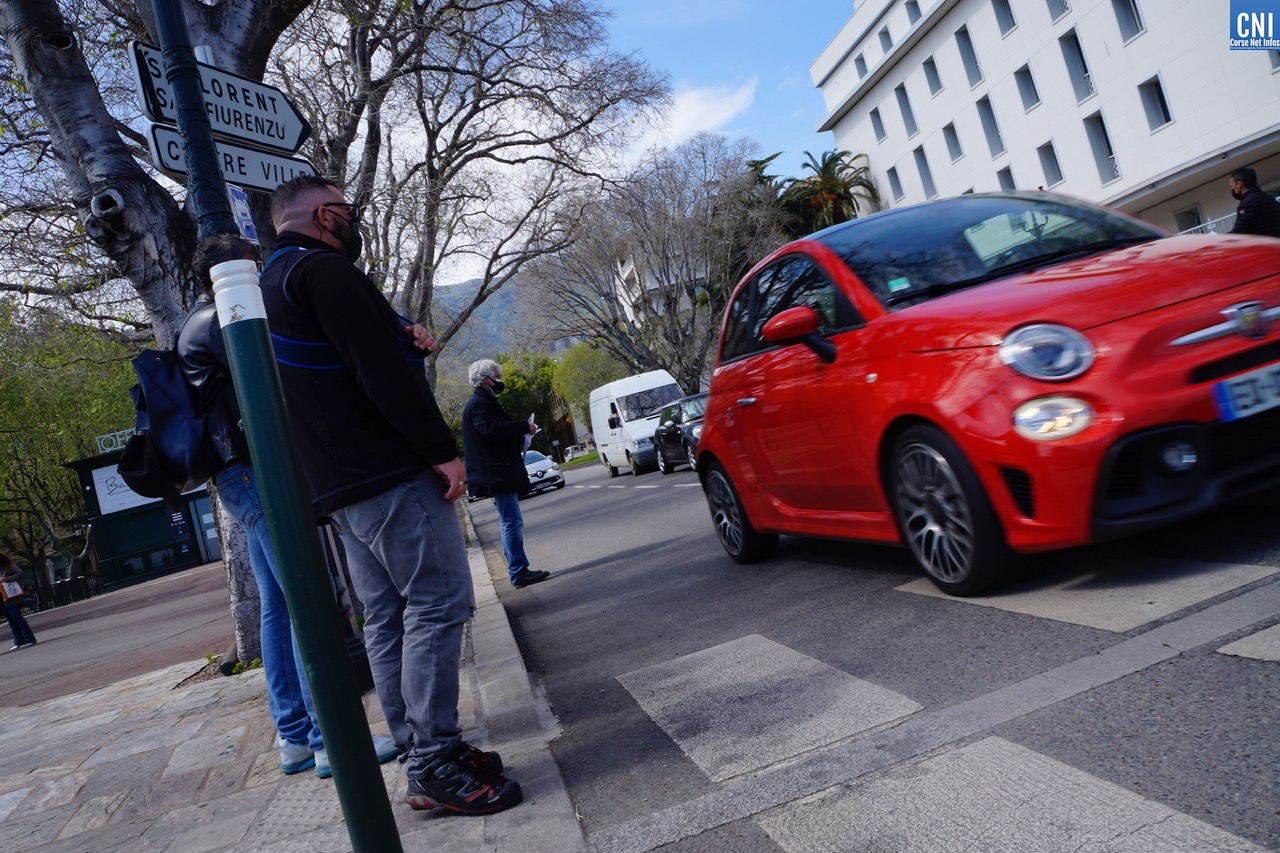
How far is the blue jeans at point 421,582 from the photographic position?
324cm

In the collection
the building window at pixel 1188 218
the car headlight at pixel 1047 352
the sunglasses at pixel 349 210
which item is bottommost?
the car headlight at pixel 1047 352

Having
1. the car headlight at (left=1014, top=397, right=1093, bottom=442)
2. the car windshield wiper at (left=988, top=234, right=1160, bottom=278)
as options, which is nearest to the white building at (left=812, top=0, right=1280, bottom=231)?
the car windshield wiper at (left=988, top=234, right=1160, bottom=278)

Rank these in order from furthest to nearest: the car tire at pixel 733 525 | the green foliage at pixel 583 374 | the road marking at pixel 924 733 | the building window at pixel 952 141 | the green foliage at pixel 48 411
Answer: the green foliage at pixel 583 374 < the building window at pixel 952 141 < the green foliage at pixel 48 411 < the car tire at pixel 733 525 < the road marking at pixel 924 733

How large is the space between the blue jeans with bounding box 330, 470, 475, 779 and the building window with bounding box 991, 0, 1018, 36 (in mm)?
35180

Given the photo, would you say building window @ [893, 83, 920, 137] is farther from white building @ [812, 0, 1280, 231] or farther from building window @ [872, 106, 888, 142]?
building window @ [872, 106, 888, 142]

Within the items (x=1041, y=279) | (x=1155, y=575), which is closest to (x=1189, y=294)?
(x=1041, y=279)

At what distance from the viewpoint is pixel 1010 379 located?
3652 mm

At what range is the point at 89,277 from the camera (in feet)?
45.9

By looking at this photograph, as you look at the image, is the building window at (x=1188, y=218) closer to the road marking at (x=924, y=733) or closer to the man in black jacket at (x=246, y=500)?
the road marking at (x=924, y=733)

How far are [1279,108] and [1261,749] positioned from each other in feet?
88.0

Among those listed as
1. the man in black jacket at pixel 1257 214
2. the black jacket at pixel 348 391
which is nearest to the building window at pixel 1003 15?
the man in black jacket at pixel 1257 214

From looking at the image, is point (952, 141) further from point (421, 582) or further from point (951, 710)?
point (421, 582)

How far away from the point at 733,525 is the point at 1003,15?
32.8 meters

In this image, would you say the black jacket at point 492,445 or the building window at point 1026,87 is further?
the building window at point 1026,87
